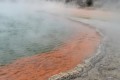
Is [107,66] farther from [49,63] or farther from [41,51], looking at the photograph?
[41,51]

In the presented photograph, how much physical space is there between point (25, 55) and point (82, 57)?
86.7 inches

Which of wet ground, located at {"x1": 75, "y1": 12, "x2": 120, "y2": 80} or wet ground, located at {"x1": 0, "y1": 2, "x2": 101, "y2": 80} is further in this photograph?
wet ground, located at {"x1": 0, "y1": 2, "x2": 101, "y2": 80}

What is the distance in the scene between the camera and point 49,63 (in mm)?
9227

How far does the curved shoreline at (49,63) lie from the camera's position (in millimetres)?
8180

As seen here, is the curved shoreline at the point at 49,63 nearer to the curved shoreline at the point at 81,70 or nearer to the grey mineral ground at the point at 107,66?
the curved shoreline at the point at 81,70

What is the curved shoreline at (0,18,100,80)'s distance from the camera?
818cm

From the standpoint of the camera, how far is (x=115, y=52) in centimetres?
970

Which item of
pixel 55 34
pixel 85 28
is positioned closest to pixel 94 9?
pixel 85 28

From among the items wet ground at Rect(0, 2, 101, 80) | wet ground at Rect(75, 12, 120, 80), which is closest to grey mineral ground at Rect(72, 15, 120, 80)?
wet ground at Rect(75, 12, 120, 80)

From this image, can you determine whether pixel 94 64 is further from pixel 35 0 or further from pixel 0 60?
pixel 35 0

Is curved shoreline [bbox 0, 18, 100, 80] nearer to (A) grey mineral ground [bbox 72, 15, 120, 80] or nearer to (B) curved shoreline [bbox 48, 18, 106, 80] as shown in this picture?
(B) curved shoreline [bbox 48, 18, 106, 80]

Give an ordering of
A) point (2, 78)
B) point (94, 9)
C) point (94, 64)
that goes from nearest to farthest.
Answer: point (2, 78), point (94, 64), point (94, 9)

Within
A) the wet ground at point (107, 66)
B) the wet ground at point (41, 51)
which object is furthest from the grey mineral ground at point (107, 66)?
the wet ground at point (41, 51)

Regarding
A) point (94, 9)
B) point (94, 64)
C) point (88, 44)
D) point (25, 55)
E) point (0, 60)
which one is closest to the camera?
point (94, 64)
